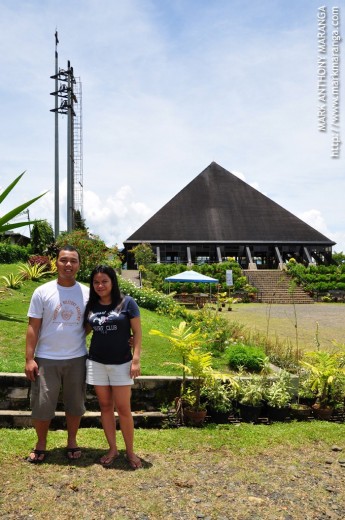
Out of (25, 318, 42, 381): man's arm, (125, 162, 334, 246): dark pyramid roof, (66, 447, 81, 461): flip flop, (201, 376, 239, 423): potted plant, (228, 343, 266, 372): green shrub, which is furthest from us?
(125, 162, 334, 246): dark pyramid roof

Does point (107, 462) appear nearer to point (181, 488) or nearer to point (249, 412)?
point (181, 488)

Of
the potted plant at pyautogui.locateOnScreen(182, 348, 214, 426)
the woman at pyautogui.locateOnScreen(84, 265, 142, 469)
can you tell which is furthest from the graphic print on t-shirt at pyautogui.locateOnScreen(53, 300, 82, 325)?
the potted plant at pyautogui.locateOnScreen(182, 348, 214, 426)

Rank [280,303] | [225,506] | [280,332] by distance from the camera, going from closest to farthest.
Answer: [225,506] → [280,332] → [280,303]

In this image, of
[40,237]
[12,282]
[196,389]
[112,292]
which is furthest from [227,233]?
[112,292]

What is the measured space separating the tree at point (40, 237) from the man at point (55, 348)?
51.6 ft

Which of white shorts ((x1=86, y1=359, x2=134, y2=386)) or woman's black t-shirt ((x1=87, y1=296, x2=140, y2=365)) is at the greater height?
woman's black t-shirt ((x1=87, y1=296, x2=140, y2=365))

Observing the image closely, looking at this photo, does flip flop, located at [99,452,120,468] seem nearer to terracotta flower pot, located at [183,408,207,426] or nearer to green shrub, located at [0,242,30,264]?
terracotta flower pot, located at [183,408,207,426]

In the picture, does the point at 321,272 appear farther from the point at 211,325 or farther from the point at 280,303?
the point at 211,325

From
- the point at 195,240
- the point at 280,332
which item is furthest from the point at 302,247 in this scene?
the point at 280,332

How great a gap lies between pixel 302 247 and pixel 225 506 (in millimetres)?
39770

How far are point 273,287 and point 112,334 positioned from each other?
28.8 m

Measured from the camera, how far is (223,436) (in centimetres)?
518

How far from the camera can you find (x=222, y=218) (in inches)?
1697

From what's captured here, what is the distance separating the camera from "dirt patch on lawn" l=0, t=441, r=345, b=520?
3.47 metres
